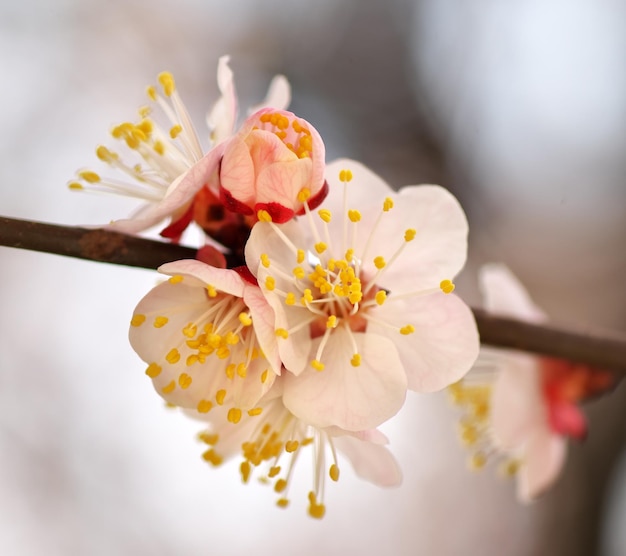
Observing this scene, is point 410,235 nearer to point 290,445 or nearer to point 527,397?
point 290,445

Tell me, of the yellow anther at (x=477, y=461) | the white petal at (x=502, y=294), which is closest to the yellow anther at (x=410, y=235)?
the white petal at (x=502, y=294)

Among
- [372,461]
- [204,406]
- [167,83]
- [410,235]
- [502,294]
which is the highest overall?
[167,83]

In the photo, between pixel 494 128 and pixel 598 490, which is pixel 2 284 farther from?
pixel 598 490

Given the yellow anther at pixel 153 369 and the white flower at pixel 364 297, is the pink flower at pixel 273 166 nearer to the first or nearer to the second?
the white flower at pixel 364 297

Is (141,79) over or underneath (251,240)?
underneath

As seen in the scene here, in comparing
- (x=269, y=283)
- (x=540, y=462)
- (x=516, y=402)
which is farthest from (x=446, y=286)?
(x=540, y=462)

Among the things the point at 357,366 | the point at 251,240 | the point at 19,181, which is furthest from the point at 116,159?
the point at 19,181

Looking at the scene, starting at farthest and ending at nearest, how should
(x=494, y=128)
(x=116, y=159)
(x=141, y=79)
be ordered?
(x=494, y=128) < (x=141, y=79) < (x=116, y=159)
